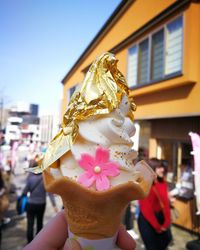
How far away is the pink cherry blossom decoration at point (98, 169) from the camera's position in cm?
172

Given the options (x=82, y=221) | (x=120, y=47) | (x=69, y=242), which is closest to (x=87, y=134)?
(x=82, y=221)

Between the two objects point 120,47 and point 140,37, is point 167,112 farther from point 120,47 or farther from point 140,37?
point 120,47

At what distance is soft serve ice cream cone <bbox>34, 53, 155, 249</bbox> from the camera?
166cm

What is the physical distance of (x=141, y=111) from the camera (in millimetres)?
8875

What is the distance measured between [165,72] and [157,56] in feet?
2.87

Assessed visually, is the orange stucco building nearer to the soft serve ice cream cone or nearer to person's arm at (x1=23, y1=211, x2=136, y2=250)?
the soft serve ice cream cone

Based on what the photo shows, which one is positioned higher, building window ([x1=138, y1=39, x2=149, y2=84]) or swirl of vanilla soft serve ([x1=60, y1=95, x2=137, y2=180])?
building window ([x1=138, y1=39, x2=149, y2=84])

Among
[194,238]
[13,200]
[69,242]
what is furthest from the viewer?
[13,200]

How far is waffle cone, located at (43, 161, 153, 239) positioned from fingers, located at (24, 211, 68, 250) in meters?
0.13

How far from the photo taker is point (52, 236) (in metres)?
1.90

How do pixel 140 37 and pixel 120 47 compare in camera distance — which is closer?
pixel 140 37

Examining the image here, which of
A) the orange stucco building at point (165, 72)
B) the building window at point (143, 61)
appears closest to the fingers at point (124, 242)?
the orange stucco building at point (165, 72)

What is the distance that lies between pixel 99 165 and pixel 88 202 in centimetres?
25

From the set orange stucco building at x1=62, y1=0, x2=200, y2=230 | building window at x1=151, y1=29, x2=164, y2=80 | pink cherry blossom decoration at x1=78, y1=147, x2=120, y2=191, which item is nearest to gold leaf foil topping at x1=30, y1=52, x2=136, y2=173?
pink cherry blossom decoration at x1=78, y1=147, x2=120, y2=191
